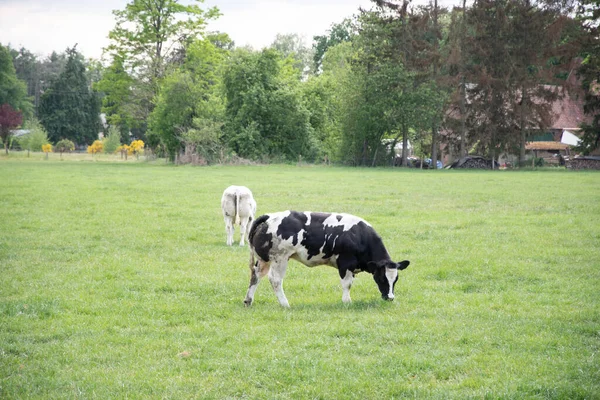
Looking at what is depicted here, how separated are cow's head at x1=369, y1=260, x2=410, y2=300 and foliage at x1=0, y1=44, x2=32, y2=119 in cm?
10387

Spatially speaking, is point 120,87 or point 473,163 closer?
point 473,163

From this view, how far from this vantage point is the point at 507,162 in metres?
66.9

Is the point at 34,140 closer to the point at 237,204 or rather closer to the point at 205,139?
the point at 205,139

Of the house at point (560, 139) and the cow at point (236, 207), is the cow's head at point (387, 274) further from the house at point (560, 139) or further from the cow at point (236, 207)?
the house at point (560, 139)

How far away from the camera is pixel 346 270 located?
9.90 meters

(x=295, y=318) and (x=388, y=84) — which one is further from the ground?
(x=388, y=84)

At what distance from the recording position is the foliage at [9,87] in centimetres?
10225

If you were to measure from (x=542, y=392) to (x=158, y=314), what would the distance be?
208 inches

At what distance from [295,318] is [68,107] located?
104m

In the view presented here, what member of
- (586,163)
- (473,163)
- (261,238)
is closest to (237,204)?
(261,238)

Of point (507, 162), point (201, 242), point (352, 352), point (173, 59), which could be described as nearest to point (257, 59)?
point (173, 59)

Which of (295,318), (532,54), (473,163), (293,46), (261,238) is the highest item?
(293,46)

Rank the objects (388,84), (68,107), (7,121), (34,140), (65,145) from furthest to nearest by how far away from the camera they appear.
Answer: (68,107), (65,145), (7,121), (34,140), (388,84)

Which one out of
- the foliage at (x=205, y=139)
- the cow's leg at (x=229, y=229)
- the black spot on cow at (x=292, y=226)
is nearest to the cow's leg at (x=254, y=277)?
the black spot on cow at (x=292, y=226)
